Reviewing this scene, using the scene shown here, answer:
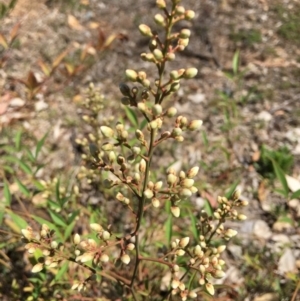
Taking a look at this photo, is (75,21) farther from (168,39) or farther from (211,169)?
(168,39)

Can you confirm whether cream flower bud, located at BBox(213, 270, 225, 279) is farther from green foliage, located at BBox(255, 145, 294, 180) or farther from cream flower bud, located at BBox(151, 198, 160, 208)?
green foliage, located at BBox(255, 145, 294, 180)

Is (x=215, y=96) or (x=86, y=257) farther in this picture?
(x=215, y=96)

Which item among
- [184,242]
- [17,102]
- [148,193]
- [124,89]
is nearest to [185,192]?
[148,193]

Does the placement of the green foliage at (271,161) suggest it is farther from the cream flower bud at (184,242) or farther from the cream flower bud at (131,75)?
the cream flower bud at (131,75)

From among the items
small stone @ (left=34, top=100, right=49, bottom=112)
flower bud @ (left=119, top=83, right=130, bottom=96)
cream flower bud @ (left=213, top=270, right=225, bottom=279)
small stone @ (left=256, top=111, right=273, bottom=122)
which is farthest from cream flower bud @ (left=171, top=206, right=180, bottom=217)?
small stone @ (left=34, top=100, right=49, bottom=112)

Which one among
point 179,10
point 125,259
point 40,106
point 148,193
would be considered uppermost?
point 179,10

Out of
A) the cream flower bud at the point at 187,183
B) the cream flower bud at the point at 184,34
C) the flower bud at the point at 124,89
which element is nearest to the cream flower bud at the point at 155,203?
the cream flower bud at the point at 187,183

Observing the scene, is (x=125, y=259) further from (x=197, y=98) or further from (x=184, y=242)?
(x=197, y=98)

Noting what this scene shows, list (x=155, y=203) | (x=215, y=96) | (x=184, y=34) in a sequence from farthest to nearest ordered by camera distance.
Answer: (x=215, y=96) < (x=155, y=203) < (x=184, y=34)

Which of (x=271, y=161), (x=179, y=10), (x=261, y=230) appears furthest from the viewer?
(x=271, y=161)
